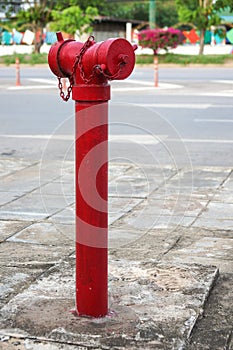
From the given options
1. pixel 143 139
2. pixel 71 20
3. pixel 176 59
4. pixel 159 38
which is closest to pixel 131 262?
pixel 143 139

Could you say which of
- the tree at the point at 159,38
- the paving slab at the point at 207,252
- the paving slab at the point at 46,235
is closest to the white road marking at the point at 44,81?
the tree at the point at 159,38

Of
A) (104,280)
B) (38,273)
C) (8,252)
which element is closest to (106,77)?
(104,280)

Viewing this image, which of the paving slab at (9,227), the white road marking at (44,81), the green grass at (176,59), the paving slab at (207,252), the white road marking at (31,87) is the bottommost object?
the green grass at (176,59)

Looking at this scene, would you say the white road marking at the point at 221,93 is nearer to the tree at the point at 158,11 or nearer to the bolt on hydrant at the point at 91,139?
the bolt on hydrant at the point at 91,139

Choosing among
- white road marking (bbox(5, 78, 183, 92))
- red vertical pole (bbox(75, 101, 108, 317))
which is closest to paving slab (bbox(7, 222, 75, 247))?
red vertical pole (bbox(75, 101, 108, 317))

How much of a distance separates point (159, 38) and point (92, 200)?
2953cm

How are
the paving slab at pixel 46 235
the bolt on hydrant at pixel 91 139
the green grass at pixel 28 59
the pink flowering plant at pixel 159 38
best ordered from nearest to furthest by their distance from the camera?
the bolt on hydrant at pixel 91 139, the paving slab at pixel 46 235, the pink flowering plant at pixel 159 38, the green grass at pixel 28 59

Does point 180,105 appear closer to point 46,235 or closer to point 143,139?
point 143,139

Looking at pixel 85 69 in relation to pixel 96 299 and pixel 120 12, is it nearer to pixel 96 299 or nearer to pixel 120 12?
pixel 96 299

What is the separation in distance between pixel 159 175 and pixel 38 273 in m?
3.75

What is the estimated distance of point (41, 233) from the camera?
5.75 m

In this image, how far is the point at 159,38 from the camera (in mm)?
32406

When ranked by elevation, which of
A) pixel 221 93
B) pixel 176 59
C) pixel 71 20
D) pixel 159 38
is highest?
pixel 71 20

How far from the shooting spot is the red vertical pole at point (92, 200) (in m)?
3.57
